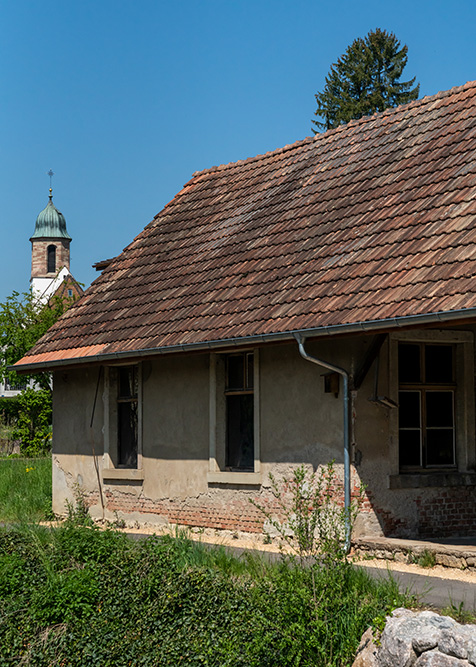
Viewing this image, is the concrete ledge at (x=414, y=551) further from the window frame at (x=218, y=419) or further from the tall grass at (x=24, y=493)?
the tall grass at (x=24, y=493)

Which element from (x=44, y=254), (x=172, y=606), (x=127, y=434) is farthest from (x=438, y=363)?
(x=44, y=254)

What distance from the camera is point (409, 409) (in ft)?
39.2

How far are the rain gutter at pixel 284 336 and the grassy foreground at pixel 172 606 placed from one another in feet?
8.45

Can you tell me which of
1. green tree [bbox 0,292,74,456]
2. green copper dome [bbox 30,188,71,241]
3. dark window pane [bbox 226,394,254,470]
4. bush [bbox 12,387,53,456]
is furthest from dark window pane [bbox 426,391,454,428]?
green copper dome [bbox 30,188,71,241]

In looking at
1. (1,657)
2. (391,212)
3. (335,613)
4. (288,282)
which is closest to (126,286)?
(288,282)

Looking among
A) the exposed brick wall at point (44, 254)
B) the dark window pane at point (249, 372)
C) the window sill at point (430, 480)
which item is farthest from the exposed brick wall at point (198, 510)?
the exposed brick wall at point (44, 254)

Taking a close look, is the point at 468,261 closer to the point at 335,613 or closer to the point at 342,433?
the point at 342,433

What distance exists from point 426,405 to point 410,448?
0.59 metres

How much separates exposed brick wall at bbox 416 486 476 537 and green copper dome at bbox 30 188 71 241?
3334 inches

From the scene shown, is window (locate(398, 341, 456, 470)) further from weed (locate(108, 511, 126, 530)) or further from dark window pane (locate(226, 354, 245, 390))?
weed (locate(108, 511, 126, 530))

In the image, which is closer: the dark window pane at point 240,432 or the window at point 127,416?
the dark window pane at point 240,432

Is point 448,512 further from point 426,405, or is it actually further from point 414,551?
point 414,551

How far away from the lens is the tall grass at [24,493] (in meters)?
15.4

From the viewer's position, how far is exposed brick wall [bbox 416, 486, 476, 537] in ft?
38.1
